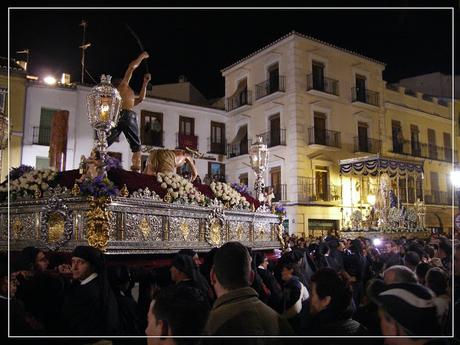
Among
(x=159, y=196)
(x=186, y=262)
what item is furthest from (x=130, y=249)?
(x=186, y=262)

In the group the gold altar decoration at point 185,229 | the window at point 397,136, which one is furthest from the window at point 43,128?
the window at point 397,136

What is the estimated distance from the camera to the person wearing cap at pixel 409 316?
226cm

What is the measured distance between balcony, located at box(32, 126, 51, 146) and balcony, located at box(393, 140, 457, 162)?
18.0 metres

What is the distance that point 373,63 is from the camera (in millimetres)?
25359

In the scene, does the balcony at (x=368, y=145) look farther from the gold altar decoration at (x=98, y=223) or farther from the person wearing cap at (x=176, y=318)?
the person wearing cap at (x=176, y=318)

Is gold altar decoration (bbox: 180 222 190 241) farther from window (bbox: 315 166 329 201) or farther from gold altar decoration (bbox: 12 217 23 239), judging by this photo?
window (bbox: 315 166 329 201)

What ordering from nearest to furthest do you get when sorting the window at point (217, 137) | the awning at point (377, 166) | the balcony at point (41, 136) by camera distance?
the balcony at point (41, 136) → the awning at point (377, 166) → the window at point (217, 137)

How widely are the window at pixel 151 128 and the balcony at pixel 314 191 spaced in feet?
23.8

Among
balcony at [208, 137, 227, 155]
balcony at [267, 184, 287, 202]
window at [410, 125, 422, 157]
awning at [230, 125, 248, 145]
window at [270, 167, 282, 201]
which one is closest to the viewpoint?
balcony at [267, 184, 287, 202]

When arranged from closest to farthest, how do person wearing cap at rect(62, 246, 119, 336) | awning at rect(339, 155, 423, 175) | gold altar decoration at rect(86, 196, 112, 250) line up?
1. person wearing cap at rect(62, 246, 119, 336)
2. gold altar decoration at rect(86, 196, 112, 250)
3. awning at rect(339, 155, 423, 175)

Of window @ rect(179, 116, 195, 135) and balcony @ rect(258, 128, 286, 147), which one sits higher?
window @ rect(179, 116, 195, 135)

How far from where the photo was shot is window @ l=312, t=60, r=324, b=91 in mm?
23156

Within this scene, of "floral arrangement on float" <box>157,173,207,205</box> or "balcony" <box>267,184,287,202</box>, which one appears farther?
"balcony" <box>267,184,287,202</box>

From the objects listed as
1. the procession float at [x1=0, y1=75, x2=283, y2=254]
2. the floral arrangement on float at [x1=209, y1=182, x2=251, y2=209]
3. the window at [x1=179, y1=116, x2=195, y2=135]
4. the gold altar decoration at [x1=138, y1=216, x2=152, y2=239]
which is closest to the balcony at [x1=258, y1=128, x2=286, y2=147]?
the window at [x1=179, y1=116, x2=195, y2=135]
